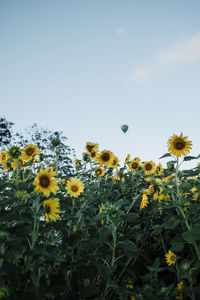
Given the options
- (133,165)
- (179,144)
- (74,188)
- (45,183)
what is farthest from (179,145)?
(133,165)

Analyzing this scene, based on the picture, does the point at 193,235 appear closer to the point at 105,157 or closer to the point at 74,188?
the point at 74,188

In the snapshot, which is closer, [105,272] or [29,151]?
[105,272]

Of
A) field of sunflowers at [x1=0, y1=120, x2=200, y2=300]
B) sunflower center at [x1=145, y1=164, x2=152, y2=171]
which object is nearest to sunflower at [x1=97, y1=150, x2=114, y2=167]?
sunflower center at [x1=145, y1=164, x2=152, y2=171]

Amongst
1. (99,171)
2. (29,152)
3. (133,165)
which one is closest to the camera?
(29,152)

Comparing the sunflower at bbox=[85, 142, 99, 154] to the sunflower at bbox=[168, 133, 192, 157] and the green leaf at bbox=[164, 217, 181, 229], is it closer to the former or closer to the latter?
the sunflower at bbox=[168, 133, 192, 157]

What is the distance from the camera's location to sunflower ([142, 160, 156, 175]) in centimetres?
471

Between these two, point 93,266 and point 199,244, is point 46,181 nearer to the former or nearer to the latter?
point 93,266

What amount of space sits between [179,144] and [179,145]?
0.01 metres

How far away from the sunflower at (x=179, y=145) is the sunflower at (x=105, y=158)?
1579 millimetres

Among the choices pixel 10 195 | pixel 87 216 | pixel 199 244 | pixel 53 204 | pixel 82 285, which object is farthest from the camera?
pixel 87 216

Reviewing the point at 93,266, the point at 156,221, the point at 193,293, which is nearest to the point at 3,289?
the point at 93,266

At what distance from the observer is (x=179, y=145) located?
292 centimetres

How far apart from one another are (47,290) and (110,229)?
73 cm

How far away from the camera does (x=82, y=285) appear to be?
2012 millimetres
